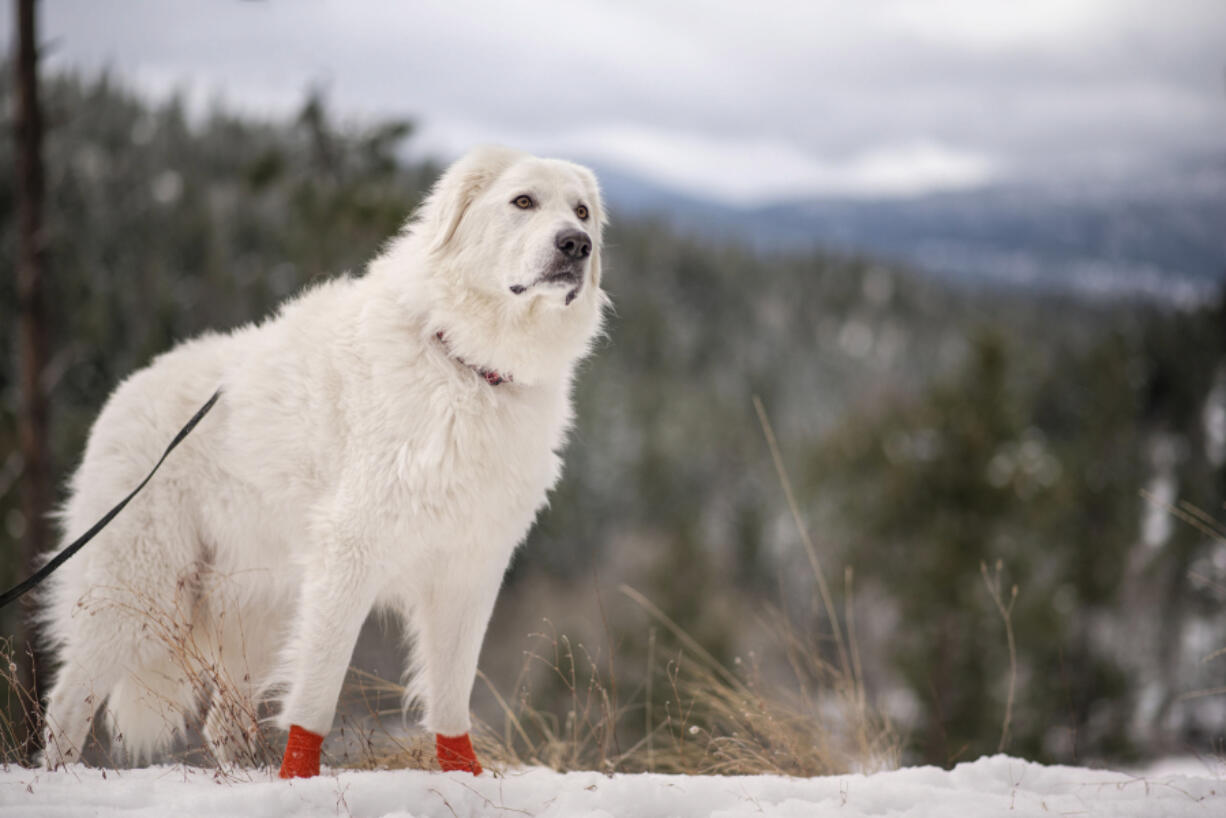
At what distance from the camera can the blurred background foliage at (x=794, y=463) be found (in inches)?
516

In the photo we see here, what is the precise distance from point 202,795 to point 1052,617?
1634 cm

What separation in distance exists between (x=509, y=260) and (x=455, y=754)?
1.77 metres

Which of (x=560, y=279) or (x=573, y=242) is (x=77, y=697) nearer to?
(x=560, y=279)

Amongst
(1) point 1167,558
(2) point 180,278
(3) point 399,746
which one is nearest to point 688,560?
(1) point 1167,558

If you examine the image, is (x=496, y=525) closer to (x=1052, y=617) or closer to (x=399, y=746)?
(x=399, y=746)

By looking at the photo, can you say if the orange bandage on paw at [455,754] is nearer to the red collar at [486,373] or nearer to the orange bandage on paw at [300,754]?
the orange bandage on paw at [300,754]

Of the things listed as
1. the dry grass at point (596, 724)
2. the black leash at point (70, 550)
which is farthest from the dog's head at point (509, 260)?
the dry grass at point (596, 724)

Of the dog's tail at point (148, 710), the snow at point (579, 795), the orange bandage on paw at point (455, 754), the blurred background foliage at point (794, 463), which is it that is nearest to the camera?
the snow at point (579, 795)

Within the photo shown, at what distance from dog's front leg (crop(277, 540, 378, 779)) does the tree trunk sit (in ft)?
21.3

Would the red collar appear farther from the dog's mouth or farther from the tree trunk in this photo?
the tree trunk

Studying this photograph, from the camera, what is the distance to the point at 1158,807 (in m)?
2.35

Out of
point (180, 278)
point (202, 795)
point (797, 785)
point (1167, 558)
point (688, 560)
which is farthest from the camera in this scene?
point (180, 278)

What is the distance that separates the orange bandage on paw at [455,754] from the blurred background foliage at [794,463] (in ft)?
2.18

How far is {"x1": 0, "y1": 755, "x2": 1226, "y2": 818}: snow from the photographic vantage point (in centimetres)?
219
